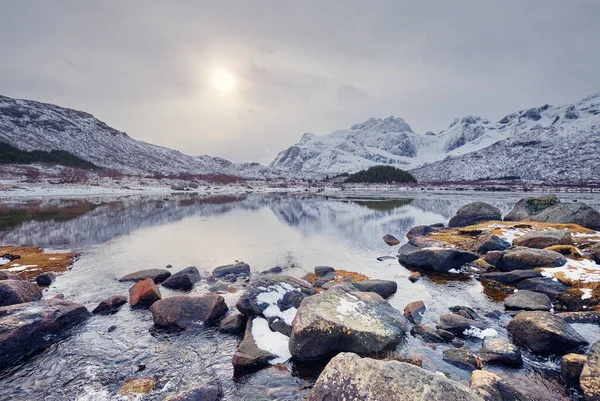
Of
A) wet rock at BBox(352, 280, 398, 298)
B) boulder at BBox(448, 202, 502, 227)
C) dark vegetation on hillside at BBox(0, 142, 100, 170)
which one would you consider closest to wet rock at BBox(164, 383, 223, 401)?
wet rock at BBox(352, 280, 398, 298)

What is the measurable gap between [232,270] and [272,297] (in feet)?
20.3

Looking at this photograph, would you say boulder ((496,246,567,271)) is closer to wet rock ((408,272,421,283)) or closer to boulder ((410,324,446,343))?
wet rock ((408,272,421,283))

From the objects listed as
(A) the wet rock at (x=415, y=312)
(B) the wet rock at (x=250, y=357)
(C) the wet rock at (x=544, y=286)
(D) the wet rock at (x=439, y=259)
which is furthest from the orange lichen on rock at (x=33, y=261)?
(C) the wet rock at (x=544, y=286)

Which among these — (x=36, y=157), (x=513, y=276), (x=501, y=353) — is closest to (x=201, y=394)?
(x=501, y=353)

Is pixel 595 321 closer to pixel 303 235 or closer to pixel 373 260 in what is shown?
pixel 373 260

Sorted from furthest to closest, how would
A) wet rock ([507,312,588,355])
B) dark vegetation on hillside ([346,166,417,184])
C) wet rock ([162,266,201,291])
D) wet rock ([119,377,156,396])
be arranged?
1. dark vegetation on hillside ([346,166,417,184])
2. wet rock ([162,266,201,291])
3. wet rock ([507,312,588,355])
4. wet rock ([119,377,156,396])

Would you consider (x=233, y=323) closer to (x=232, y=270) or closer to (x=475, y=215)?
(x=232, y=270)

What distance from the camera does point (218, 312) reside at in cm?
1140

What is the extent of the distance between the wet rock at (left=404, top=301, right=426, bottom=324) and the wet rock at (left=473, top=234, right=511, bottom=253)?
434 inches

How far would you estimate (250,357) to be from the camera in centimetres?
862

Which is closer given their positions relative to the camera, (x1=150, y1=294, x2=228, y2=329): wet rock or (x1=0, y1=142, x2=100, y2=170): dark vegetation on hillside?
(x1=150, y1=294, x2=228, y2=329): wet rock

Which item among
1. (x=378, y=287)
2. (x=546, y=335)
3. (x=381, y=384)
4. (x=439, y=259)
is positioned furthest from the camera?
(x=439, y=259)

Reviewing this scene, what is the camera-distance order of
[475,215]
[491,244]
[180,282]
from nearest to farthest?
[180,282] → [491,244] → [475,215]

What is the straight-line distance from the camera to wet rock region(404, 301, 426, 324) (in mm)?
11480
